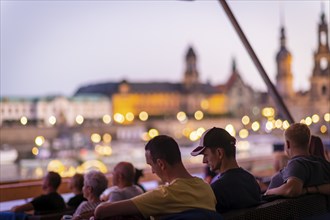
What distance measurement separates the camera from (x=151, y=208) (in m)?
2.26

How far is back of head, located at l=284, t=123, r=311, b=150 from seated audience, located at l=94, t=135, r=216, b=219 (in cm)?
84

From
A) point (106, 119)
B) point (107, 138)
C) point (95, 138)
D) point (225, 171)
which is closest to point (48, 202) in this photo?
point (225, 171)

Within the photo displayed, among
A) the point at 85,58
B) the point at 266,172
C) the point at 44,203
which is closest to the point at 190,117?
the point at 85,58

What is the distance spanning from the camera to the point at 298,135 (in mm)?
3139

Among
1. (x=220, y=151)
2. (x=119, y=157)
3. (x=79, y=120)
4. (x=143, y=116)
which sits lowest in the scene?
(x=119, y=157)

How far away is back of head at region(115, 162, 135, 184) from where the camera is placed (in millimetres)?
3430

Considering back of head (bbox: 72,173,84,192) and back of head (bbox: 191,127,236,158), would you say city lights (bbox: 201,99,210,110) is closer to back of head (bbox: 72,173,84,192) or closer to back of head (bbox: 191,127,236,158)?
back of head (bbox: 72,173,84,192)

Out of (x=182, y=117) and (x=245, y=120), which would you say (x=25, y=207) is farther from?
(x=182, y=117)

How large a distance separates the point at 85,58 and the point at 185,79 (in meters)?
8.45

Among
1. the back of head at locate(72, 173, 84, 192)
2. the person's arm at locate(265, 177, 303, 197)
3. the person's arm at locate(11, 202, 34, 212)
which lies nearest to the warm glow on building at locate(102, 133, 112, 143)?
the back of head at locate(72, 173, 84, 192)

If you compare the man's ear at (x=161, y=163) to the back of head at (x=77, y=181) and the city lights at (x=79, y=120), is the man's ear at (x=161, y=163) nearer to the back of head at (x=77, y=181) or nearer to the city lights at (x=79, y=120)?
the back of head at (x=77, y=181)

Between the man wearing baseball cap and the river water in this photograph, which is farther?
the river water

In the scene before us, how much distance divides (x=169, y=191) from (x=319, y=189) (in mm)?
1074

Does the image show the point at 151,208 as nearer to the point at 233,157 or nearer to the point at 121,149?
the point at 233,157
